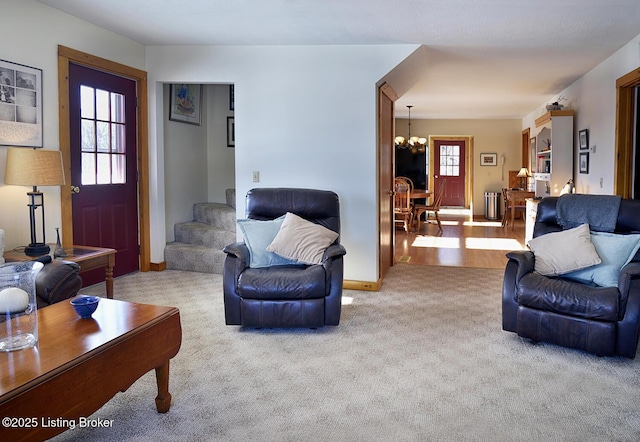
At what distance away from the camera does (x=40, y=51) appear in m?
4.00

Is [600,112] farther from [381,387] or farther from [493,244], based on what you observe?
[381,387]

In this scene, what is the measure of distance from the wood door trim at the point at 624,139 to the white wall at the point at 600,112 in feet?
0.37

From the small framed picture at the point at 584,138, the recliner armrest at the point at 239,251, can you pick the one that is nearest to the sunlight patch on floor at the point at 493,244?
the small framed picture at the point at 584,138

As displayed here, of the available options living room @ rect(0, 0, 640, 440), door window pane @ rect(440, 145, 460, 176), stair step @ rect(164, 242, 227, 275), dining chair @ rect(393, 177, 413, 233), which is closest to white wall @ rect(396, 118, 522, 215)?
door window pane @ rect(440, 145, 460, 176)

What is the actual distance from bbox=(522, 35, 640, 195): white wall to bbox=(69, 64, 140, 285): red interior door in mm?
4769

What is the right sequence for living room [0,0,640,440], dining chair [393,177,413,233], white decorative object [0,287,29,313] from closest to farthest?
white decorative object [0,287,29,313] → living room [0,0,640,440] → dining chair [393,177,413,233]

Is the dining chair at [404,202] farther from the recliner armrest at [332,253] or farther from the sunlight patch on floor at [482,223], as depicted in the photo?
the recliner armrest at [332,253]

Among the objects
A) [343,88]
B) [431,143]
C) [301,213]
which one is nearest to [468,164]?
[431,143]

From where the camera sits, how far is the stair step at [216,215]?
5.62 meters

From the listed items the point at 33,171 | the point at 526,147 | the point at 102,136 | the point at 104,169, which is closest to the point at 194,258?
the point at 104,169

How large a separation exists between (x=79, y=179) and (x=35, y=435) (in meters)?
3.32

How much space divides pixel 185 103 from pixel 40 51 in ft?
6.72

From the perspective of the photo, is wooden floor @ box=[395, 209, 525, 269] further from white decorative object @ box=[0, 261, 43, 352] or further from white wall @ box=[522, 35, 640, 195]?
white decorative object @ box=[0, 261, 43, 352]

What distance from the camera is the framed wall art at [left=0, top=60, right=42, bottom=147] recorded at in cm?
367
